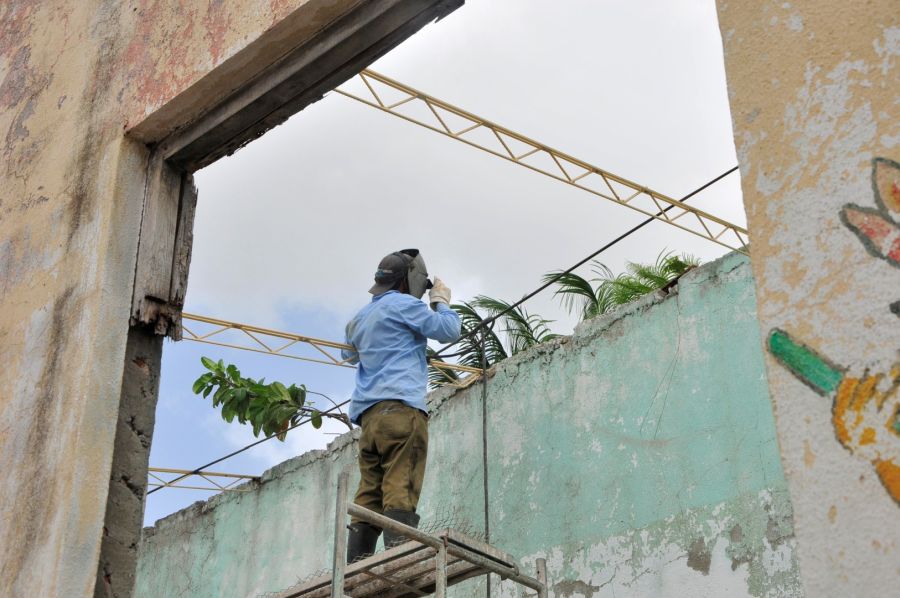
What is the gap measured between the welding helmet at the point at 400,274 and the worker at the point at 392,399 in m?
0.10

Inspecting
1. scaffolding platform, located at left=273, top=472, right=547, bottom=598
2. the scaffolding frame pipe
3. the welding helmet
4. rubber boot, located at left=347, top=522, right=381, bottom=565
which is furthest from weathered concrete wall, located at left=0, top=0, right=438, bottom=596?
the welding helmet

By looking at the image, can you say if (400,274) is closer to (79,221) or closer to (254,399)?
(79,221)

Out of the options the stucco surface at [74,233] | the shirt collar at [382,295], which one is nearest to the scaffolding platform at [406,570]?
the stucco surface at [74,233]

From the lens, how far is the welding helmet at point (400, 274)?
646cm

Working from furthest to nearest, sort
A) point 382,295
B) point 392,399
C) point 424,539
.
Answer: point 382,295 → point 392,399 → point 424,539

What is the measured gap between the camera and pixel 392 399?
6.04 m

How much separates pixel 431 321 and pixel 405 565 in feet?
4.36

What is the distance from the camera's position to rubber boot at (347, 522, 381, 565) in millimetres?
5643

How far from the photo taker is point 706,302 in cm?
666

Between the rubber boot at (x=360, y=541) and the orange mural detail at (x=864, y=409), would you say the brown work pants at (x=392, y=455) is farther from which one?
the orange mural detail at (x=864, y=409)

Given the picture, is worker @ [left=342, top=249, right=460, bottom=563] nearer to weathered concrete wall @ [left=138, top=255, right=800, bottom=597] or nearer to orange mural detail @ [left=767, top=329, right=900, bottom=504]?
weathered concrete wall @ [left=138, top=255, right=800, bottom=597]

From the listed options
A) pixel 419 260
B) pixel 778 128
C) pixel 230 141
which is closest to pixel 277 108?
pixel 230 141

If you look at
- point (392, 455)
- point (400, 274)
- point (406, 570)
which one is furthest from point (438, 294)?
point (406, 570)

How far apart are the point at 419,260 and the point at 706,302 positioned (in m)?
1.57
